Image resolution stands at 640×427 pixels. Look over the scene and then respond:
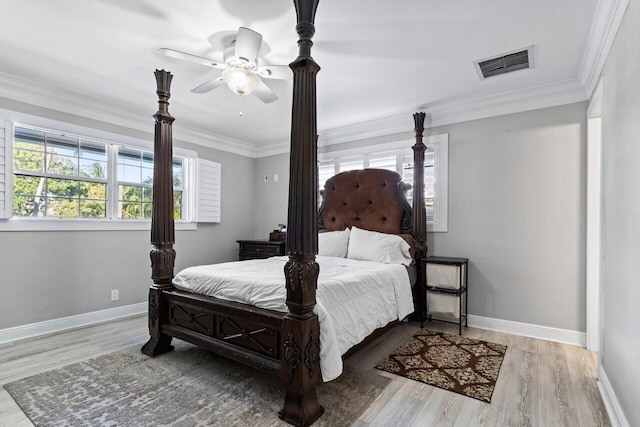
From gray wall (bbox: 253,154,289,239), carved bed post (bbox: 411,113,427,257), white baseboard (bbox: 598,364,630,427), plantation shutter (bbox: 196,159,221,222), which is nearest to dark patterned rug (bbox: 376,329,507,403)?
white baseboard (bbox: 598,364,630,427)

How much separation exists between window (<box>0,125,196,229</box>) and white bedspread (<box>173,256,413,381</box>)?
1813mm

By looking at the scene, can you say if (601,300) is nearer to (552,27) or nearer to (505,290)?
(505,290)

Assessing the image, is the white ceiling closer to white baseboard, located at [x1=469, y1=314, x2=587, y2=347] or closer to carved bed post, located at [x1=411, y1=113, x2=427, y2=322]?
carved bed post, located at [x1=411, y1=113, x2=427, y2=322]

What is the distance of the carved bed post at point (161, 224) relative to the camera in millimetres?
2861

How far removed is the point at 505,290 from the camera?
138 inches

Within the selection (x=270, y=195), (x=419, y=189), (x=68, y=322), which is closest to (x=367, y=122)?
(x=419, y=189)

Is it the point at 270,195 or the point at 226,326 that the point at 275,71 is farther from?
the point at 270,195

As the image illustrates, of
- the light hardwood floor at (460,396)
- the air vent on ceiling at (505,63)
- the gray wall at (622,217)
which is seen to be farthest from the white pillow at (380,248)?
the air vent on ceiling at (505,63)

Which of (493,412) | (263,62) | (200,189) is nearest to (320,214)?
(200,189)

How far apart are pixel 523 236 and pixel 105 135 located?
479 centimetres

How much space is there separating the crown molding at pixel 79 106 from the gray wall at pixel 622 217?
4523 mm

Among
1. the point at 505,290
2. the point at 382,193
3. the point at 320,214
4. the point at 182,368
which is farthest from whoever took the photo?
the point at 320,214

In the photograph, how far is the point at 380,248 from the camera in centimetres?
359

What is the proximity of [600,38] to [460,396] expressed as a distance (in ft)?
8.58
